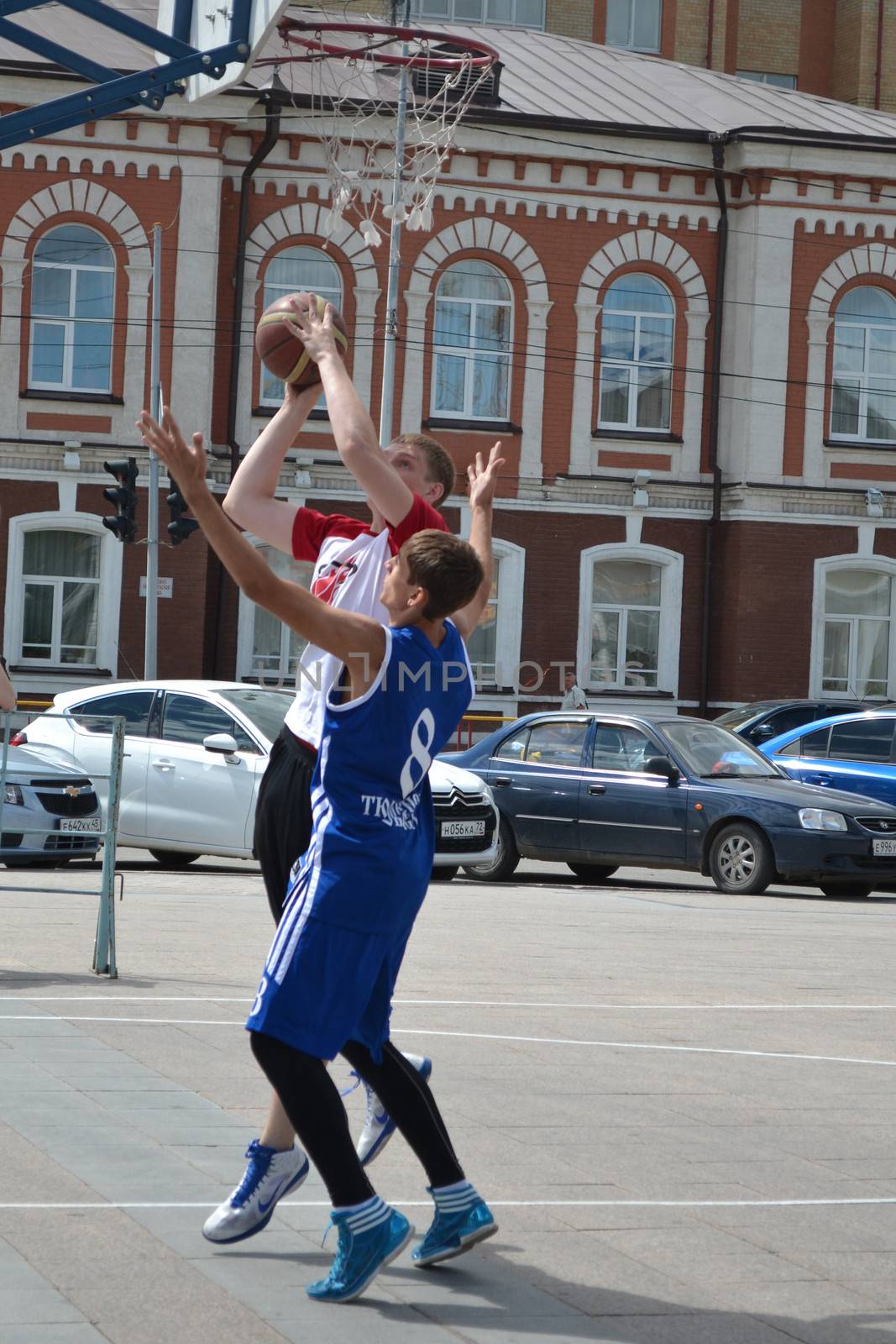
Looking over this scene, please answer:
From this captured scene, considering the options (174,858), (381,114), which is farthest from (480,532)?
(381,114)

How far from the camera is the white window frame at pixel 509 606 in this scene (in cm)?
3212

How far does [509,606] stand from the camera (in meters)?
32.1

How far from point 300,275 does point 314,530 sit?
2687 centimetres

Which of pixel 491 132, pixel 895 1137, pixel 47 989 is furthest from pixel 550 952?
pixel 491 132

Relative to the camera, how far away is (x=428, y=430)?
1265 inches

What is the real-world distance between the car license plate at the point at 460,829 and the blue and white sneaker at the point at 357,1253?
12361 millimetres

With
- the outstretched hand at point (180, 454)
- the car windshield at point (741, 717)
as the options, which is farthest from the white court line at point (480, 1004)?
the car windshield at point (741, 717)

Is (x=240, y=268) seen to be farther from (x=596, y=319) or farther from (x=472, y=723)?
(x=472, y=723)

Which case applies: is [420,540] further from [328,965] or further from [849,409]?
[849,409]

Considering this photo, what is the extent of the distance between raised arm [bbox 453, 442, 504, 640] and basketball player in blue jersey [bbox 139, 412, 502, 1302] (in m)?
0.30

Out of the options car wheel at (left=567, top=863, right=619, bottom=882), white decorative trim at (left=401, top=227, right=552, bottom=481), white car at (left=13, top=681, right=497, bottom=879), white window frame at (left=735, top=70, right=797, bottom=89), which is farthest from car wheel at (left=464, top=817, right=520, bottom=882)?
white window frame at (left=735, top=70, right=797, bottom=89)

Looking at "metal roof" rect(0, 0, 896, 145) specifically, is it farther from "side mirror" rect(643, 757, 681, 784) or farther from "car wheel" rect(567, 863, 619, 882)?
"side mirror" rect(643, 757, 681, 784)

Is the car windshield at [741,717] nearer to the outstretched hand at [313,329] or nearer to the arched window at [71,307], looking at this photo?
the arched window at [71,307]

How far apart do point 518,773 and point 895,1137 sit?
12.1m
